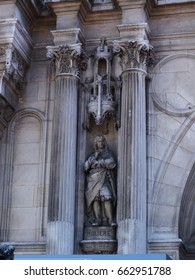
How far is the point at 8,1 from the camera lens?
18594 millimetres

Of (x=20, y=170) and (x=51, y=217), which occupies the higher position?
(x=20, y=170)

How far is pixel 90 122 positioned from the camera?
18.1m

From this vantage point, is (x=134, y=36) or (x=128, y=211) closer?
(x=128, y=211)

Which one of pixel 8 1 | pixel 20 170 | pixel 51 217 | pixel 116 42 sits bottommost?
pixel 51 217

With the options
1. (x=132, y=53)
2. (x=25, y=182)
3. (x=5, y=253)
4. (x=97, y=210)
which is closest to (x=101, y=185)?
(x=97, y=210)

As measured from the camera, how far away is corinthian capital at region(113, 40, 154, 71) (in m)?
17.7

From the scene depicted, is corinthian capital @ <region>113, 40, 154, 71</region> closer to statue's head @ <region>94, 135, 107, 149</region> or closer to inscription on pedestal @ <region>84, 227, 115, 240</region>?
statue's head @ <region>94, 135, 107, 149</region>

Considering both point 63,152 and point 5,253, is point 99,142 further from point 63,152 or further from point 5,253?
point 5,253

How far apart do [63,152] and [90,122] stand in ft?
→ 4.16

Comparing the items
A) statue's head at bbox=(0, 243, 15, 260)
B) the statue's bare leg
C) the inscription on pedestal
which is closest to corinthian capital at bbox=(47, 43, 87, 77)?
the statue's bare leg

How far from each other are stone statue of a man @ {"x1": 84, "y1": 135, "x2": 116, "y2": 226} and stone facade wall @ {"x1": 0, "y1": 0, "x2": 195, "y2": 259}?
0.23m
